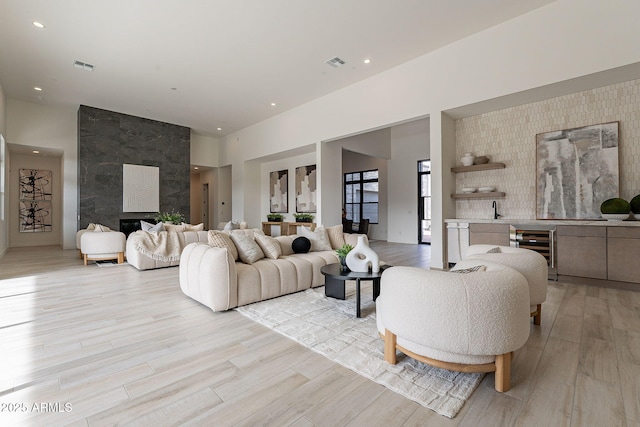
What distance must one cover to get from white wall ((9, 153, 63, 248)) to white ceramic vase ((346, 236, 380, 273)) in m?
10.7

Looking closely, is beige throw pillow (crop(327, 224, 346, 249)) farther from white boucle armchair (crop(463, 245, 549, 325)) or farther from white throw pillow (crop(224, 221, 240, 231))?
white boucle armchair (crop(463, 245, 549, 325))

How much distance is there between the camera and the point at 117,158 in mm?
8453

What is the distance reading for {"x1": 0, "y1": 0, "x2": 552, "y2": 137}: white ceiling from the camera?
13.5 feet

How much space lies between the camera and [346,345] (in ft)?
7.61

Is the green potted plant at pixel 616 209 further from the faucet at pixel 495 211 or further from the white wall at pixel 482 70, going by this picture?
the white wall at pixel 482 70

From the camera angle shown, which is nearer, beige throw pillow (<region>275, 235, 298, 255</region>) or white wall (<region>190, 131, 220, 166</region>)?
beige throw pillow (<region>275, 235, 298, 255</region>)

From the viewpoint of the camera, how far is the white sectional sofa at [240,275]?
305cm

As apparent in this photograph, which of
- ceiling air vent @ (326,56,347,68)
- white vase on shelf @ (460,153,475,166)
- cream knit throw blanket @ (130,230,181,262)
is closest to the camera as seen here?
→ cream knit throw blanket @ (130,230,181,262)

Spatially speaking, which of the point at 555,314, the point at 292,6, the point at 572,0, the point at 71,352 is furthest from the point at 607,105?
the point at 71,352

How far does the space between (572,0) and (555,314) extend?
407cm

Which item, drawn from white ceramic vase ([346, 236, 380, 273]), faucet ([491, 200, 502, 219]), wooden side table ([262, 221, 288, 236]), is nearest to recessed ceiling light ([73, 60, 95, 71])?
wooden side table ([262, 221, 288, 236])

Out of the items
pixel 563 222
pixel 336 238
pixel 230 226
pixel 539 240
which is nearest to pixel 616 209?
pixel 563 222

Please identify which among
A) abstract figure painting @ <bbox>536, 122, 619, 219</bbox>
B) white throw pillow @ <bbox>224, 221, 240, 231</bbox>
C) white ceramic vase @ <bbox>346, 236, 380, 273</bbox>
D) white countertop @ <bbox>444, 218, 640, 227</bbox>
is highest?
abstract figure painting @ <bbox>536, 122, 619, 219</bbox>

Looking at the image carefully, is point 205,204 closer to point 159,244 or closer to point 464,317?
point 159,244
